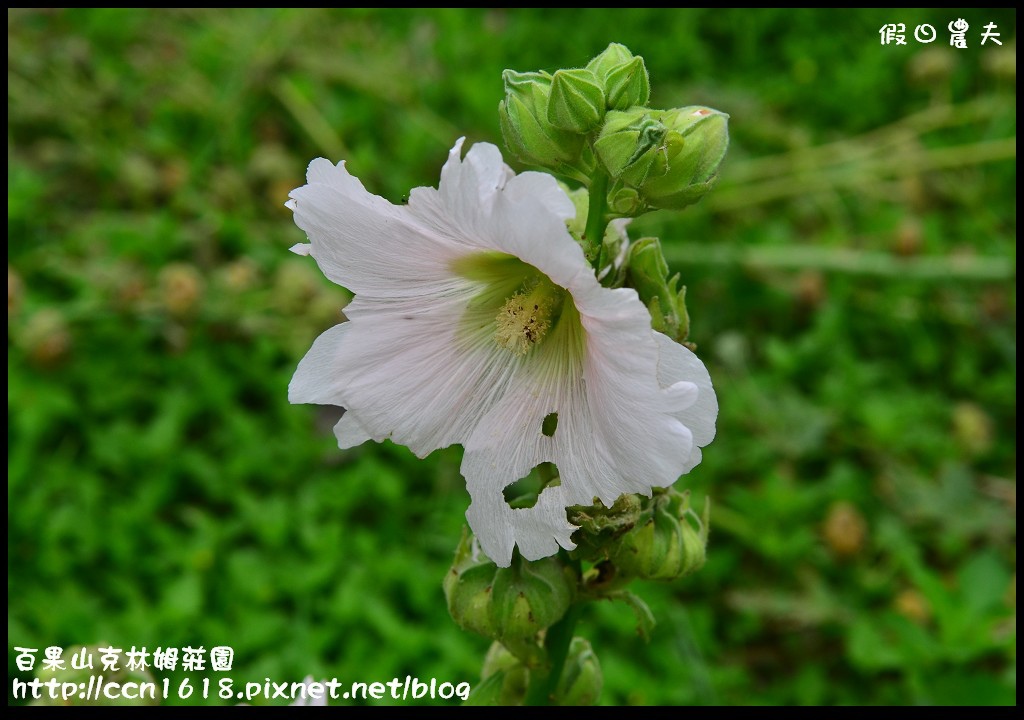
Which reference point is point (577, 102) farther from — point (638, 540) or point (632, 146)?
point (638, 540)

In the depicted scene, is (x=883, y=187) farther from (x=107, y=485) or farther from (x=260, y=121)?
(x=107, y=485)

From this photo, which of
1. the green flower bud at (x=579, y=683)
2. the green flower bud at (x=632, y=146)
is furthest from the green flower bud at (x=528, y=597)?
the green flower bud at (x=632, y=146)

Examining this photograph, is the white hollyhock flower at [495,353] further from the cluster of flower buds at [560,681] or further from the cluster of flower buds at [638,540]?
the cluster of flower buds at [560,681]

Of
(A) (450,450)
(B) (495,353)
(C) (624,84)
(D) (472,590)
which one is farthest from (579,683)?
(A) (450,450)

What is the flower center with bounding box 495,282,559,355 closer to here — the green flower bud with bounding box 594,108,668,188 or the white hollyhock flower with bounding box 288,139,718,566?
the white hollyhock flower with bounding box 288,139,718,566

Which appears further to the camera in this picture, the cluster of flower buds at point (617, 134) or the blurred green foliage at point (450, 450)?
the blurred green foliage at point (450, 450)
